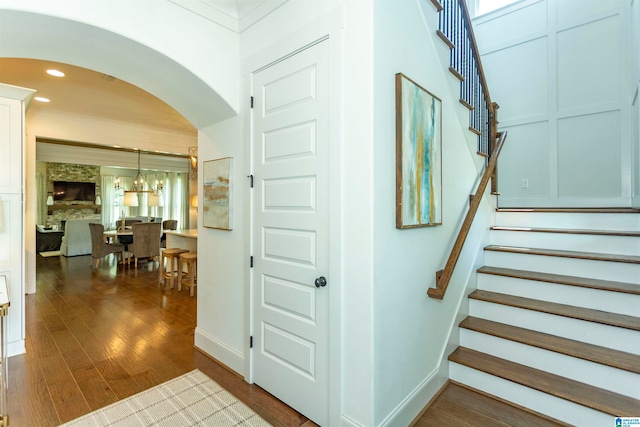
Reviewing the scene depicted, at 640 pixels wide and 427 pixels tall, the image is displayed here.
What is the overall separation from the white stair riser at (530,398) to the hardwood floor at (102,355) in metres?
1.21

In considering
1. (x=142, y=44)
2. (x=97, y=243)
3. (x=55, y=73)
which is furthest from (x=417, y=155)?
(x=97, y=243)

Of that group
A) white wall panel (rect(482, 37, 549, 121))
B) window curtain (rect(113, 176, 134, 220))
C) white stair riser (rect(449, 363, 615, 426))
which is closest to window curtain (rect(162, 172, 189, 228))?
window curtain (rect(113, 176, 134, 220))

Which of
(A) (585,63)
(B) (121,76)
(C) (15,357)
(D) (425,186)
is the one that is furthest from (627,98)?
(C) (15,357)

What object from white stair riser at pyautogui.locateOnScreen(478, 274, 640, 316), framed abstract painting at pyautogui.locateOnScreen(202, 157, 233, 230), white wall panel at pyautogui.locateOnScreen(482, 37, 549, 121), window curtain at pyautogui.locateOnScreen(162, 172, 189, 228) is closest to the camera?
white stair riser at pyautogui.locateOnScreen(478, 274, 640, 316)

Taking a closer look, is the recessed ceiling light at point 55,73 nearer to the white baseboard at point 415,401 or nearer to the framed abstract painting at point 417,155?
the framed abstract painting at point 417,155

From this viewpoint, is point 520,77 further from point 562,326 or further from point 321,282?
point 321,282

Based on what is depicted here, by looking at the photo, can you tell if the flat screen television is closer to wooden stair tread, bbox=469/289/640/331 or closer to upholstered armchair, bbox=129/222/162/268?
upholstered armchair, bbox=129/222/162/268

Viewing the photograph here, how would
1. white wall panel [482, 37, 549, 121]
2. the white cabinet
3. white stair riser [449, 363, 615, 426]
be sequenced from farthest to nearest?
1. white wall panel [482, 37, 549, 121]
2. the white cabinet
3. white stair riser [449, 363, 615, 426]

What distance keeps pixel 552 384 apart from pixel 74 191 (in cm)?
1303

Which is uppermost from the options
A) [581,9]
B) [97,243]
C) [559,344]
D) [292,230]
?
[581,9]

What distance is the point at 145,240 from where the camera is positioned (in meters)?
6.64

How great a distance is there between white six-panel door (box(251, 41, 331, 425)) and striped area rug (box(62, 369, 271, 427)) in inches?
11.0

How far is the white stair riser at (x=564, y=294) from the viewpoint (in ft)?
6.93

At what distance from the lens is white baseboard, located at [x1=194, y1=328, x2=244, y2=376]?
8.36 feet
